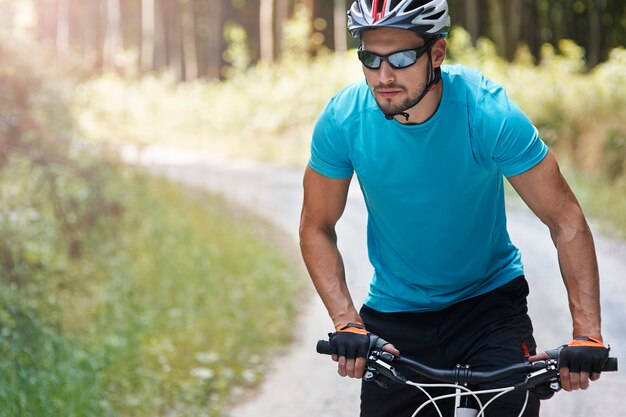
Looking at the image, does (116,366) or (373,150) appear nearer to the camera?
(373,150)

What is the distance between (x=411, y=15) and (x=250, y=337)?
524cm

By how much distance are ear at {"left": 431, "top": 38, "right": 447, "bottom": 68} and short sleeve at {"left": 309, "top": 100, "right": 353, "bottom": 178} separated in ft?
1.30

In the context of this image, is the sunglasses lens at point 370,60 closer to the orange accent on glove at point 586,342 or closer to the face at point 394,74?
the face at point 394,74

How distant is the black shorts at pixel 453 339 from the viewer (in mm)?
3234

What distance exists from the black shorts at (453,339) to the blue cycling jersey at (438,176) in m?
0.06

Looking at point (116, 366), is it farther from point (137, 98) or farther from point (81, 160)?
point (137, 98)

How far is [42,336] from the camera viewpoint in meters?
6.80

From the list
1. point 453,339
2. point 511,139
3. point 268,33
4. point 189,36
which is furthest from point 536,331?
point 189,36

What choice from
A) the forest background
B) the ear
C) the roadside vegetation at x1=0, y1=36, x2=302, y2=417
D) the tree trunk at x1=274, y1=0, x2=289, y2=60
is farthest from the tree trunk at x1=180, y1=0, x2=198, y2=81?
the ear

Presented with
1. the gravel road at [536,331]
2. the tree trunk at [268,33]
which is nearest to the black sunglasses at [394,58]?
the gravel road at [536,331]

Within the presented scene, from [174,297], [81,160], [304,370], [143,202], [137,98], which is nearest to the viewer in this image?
[304,370]

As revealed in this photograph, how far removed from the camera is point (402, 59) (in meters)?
3.17

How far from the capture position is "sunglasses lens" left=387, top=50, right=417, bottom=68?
125 inches

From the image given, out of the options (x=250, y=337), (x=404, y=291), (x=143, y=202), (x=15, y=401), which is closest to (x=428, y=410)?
(x=404, y=291)
